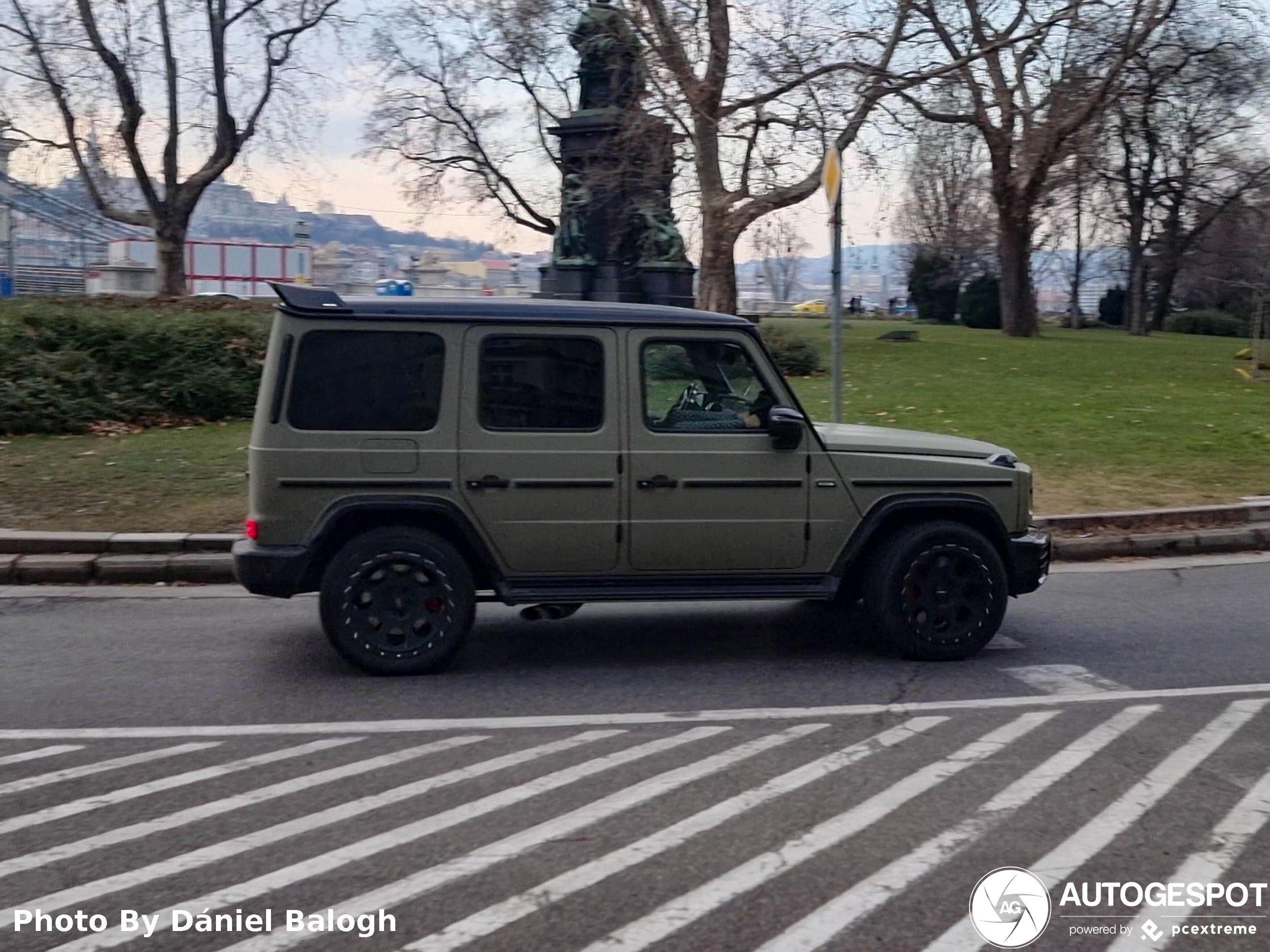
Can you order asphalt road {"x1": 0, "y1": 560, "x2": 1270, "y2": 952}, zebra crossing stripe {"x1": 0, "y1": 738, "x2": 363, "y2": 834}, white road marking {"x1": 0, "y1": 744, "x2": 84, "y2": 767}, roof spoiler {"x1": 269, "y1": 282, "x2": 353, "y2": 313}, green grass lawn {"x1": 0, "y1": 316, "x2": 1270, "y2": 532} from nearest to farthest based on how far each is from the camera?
1. asphalt road {"x1": 0, "y1": 560, "x2": 1270, "y2": 952}
2. zebra crossing stripe {"x1": 0, "y1": 738, "x2": 363, "y2": 834}
3. white road marking {"x1": 0, "y1": 744, "x2": 84, "y2": 767}
4. roof spoiler {"x1": 269, "y1": 282, "x2": 353, "y2": 313}
5. green grass lawn {"x1": 0, "y1": 316, "x2": 1270, "y2": 532}

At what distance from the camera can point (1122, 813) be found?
492cm

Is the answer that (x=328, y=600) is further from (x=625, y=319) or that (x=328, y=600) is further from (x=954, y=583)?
(x=954, y=583)

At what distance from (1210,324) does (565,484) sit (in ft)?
179

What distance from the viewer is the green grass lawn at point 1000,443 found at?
10.8m

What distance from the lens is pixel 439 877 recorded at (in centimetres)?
435

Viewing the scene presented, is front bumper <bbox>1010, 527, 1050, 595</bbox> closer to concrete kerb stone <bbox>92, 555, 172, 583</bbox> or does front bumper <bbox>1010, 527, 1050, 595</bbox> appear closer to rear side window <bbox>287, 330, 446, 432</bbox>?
rear side window <bbox>287, 330, 446, 432</bbox>

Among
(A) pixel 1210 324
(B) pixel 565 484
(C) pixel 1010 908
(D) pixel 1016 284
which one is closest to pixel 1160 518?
(B) pixel 565 484

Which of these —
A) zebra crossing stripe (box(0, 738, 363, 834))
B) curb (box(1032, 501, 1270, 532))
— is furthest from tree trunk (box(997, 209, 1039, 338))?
zebra crossing stripe (box(0, 738, 363, 834))

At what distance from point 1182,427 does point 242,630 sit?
11.9m

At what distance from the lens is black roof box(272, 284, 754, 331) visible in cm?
662

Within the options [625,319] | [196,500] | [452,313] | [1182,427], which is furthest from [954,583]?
[1182,427]

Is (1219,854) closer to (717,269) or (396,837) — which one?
(396,837)

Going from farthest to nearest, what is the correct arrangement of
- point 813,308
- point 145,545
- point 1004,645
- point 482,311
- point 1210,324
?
point 813,308
point 1210,324
point 145,545
point 1004,645
point 482,311

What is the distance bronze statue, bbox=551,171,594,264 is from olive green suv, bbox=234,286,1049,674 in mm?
19270
